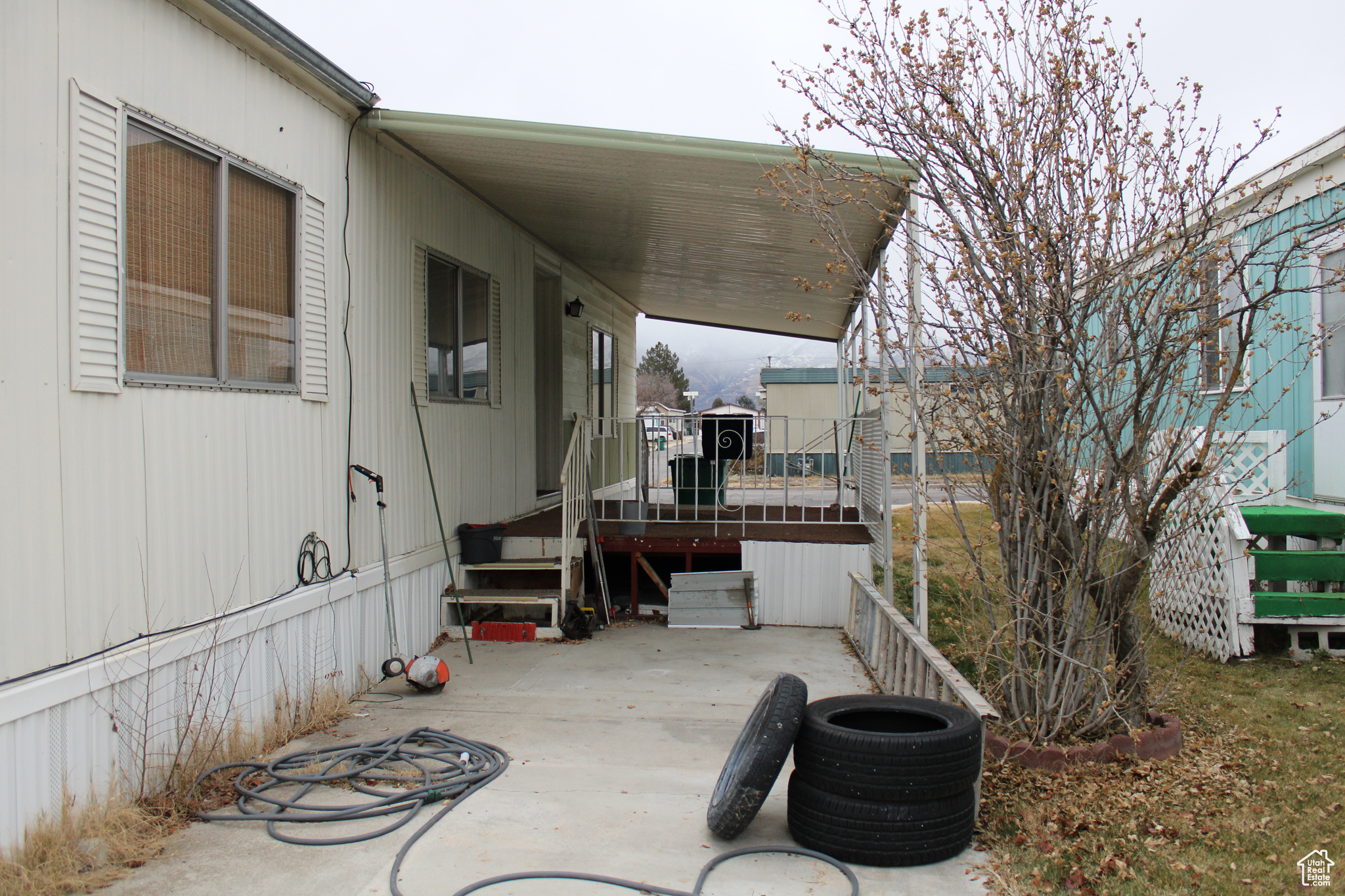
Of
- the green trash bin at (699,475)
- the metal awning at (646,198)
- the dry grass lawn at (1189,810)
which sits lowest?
the dry grass lawn at (1189,810)

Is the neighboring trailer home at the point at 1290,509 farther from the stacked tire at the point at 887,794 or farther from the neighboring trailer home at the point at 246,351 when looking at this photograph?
the neighboring trailer home at the point at 246,351

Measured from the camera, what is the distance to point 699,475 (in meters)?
8.40

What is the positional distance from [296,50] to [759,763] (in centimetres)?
390

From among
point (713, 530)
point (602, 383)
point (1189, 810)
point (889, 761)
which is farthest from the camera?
point (602, 383)

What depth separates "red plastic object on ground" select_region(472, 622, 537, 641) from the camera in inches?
252

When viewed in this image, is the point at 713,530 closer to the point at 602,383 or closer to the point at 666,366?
the point at 602,383

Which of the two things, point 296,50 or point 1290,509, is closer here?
point 296,50

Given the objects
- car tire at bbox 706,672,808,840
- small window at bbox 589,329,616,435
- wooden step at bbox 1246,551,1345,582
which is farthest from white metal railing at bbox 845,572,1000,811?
small window at bbox 589,329,616,435

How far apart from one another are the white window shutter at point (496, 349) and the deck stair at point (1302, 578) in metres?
5.46

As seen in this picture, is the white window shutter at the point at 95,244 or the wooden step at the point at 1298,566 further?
the wooden step at the point at 1298,566

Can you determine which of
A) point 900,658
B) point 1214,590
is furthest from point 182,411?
point 1214,590

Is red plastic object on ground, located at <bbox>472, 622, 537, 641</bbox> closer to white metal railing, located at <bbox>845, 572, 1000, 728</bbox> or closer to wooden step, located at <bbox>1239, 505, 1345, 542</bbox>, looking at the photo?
white metal railing, located at <bbox>845, 572, 1000, 728</bbox>

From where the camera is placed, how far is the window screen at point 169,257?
3.49 meters

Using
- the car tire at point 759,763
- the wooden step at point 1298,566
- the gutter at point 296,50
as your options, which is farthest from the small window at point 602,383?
the car tire at point 759,763
